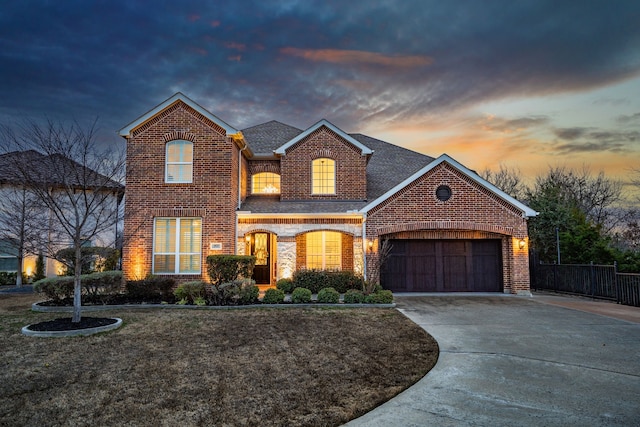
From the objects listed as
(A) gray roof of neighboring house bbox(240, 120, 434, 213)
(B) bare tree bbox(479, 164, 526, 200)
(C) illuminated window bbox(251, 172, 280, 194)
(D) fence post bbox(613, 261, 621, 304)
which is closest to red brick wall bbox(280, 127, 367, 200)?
(A) gray roof of neighboring house bbox(240, 120, 434, 213)

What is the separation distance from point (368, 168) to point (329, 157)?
11.9 feet

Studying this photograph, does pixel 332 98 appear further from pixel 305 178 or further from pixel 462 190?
pixel 462 190

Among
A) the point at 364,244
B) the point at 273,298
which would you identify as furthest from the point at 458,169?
the point at 273,298

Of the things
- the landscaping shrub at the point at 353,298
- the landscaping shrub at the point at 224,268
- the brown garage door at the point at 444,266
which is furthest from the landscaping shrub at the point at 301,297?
the brown garage door at the point at 444,266

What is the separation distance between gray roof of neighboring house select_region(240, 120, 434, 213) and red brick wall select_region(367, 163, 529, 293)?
162 centimetres

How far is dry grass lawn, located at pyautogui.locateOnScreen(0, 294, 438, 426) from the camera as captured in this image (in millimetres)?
4059

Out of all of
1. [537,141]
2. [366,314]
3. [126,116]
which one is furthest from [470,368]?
[537,141]

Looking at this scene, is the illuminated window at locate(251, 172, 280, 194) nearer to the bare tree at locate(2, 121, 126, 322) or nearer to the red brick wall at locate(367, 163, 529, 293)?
the red brick wall at locate(367, 163, 529, 293)

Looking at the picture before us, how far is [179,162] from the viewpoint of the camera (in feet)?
46.4

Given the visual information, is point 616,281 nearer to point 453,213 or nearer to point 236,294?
point 453,213

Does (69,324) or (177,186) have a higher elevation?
(177,186)

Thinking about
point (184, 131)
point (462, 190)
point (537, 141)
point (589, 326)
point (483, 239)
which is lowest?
point (589, 326)

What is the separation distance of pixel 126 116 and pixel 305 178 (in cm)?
1131

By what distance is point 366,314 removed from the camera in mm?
9828
